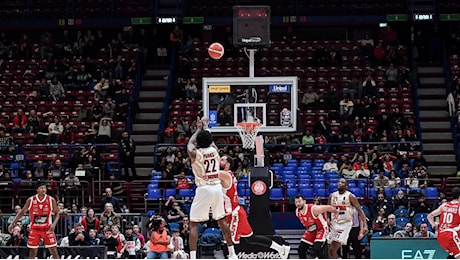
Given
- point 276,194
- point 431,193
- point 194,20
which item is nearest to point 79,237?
point 276,194

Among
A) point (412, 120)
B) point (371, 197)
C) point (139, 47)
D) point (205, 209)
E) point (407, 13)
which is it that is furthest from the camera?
point (139, 47)

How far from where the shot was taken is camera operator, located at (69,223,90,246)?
21219 millimetres

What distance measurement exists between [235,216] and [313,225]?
1.45 meters

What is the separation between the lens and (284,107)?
20312mm

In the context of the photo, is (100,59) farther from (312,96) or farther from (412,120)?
(412,120)

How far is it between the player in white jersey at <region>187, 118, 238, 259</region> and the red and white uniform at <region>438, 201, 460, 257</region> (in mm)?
4092

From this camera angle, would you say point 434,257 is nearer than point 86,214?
Yes

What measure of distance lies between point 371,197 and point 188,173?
484cm

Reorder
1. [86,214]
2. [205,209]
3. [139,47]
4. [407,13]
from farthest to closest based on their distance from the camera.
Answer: [139,47]
[407,13]
[86,214]
[205,209]

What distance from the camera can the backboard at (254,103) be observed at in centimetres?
2019

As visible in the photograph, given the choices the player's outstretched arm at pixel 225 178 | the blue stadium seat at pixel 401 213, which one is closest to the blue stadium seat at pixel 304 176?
the blue stadium seat at pixel 401 213

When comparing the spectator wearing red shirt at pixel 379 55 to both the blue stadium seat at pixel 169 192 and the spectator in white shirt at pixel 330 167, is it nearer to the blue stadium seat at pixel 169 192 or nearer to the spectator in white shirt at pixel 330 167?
the spectator in white shirt at pixel 330 167

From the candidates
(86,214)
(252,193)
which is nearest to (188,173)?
(86,214)

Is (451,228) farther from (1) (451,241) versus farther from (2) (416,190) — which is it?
(2) (416,190)
